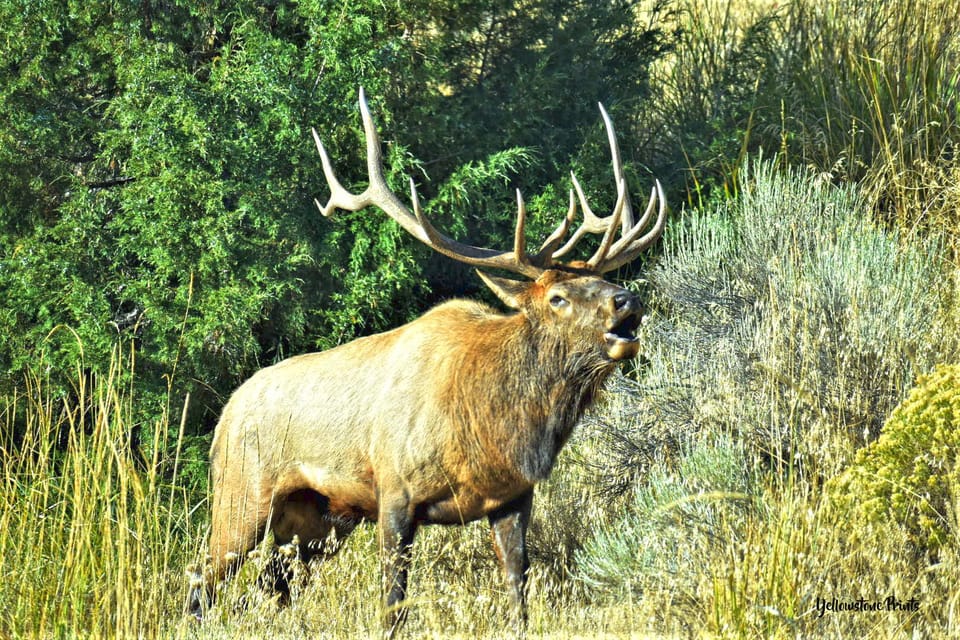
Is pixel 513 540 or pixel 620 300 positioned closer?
pixel 620 300

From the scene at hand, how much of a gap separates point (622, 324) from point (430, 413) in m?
0.97

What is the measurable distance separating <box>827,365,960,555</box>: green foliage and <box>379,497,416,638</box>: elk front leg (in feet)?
6.10

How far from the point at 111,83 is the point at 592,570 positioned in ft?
16.5

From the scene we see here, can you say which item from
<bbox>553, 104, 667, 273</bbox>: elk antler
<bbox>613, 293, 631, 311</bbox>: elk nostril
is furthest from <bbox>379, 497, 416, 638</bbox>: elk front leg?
<bbox>553, 104, 667, 273</bbox>: elk antler

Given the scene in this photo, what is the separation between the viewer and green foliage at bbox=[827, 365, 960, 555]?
4.73 metres

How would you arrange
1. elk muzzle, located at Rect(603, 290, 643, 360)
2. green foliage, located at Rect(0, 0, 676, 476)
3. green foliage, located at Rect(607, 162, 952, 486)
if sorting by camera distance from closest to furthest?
elk muzzle, located at Rect(603, 290, 643, 360) → green foliage, located at Rect(607, 162, 952, 486) → green foliage, located at Rect(0, 0, 676, 476)

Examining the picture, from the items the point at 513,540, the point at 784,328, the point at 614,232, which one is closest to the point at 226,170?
the point at 614,232

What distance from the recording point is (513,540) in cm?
532

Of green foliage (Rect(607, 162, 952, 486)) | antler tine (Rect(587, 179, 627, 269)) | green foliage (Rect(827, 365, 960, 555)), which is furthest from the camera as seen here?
green foliage (Rect(607, 162, 952, 486))

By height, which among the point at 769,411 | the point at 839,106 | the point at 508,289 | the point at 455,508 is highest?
the point at 839,106

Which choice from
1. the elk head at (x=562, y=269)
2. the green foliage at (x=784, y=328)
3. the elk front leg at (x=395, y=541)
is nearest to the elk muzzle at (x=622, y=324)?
the elk head at (x=562, y=269)

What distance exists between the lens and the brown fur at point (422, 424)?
5180mm

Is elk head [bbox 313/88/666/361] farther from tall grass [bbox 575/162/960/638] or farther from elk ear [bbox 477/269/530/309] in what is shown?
tall grass [bbox 575/162/960/638]

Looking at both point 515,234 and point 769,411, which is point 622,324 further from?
point 769,411
